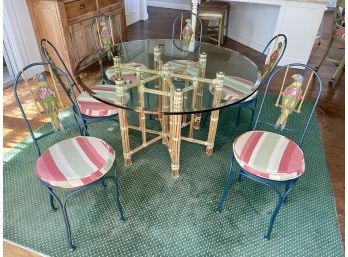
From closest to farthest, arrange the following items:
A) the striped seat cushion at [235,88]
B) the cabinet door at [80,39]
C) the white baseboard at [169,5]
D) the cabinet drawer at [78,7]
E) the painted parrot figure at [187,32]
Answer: the striped seat cushion at [235,88] < the painted parrot figure at [187,32] < the cabinet drawer at [78,7] < the cabinet door at [80,39] < the white baseboard at [169,5]

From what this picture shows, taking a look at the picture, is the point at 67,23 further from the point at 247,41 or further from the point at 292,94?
the point at 247,41

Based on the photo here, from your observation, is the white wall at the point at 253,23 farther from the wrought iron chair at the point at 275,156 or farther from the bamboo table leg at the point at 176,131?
the bamboo table leg at the point at 176,131

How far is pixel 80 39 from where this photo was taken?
3215 millimetres

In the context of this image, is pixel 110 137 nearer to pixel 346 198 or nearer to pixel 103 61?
pixel 103 61

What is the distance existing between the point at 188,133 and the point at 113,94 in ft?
2.92

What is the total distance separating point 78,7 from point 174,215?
2624mm

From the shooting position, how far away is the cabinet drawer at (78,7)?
295cm

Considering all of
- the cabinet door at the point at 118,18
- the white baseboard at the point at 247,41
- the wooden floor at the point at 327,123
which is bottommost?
the wooden floor at the point at 327,123

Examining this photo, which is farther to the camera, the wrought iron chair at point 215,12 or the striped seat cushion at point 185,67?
the wrought iron chair at point 215,12

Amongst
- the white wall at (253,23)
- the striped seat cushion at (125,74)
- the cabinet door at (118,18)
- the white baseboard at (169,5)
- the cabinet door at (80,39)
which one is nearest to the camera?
the striped seat cushion at (125,74)

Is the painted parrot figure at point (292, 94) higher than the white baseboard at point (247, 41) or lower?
higher

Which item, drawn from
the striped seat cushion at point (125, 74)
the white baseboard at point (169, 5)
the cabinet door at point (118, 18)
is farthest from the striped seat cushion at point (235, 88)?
Result: the white baseboard at point (169, 5)

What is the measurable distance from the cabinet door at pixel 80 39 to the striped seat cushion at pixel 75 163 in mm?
2034

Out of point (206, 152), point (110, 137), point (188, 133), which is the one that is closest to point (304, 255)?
point (206, 152)
